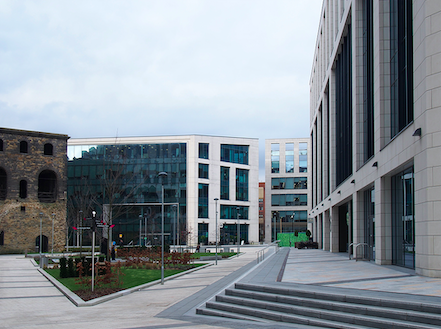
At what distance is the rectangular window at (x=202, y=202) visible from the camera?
8531 centimetres

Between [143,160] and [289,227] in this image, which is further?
[289,227]

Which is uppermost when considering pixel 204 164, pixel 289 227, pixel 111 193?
pixel 204 164

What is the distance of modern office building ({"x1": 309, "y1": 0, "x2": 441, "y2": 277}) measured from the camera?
1538cm

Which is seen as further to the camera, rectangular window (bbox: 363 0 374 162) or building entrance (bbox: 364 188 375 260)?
building entrance (bbox: 364 188 375 260)

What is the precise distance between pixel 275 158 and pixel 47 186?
56.2m

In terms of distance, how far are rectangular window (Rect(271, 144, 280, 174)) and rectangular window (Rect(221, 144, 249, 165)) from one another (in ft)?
44.2

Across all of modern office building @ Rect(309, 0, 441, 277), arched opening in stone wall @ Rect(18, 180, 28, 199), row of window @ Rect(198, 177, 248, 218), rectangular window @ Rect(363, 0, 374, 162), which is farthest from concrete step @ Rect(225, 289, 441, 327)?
row of window @ Rect(198, 177, 248, 218)

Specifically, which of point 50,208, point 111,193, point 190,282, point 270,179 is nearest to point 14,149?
point 50,208

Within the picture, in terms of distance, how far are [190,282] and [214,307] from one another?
8062 mm

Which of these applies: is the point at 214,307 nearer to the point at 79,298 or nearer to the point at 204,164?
the point at 79,298

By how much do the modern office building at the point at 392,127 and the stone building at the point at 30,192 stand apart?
122 ft

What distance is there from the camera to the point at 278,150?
104625 mm

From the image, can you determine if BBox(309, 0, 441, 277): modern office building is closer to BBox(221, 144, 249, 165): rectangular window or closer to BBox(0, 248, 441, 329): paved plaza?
BBox(0, 248, 441, 329): paved plaza

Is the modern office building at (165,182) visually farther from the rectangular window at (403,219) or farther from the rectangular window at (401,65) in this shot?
the rectangular window at (401,65)
